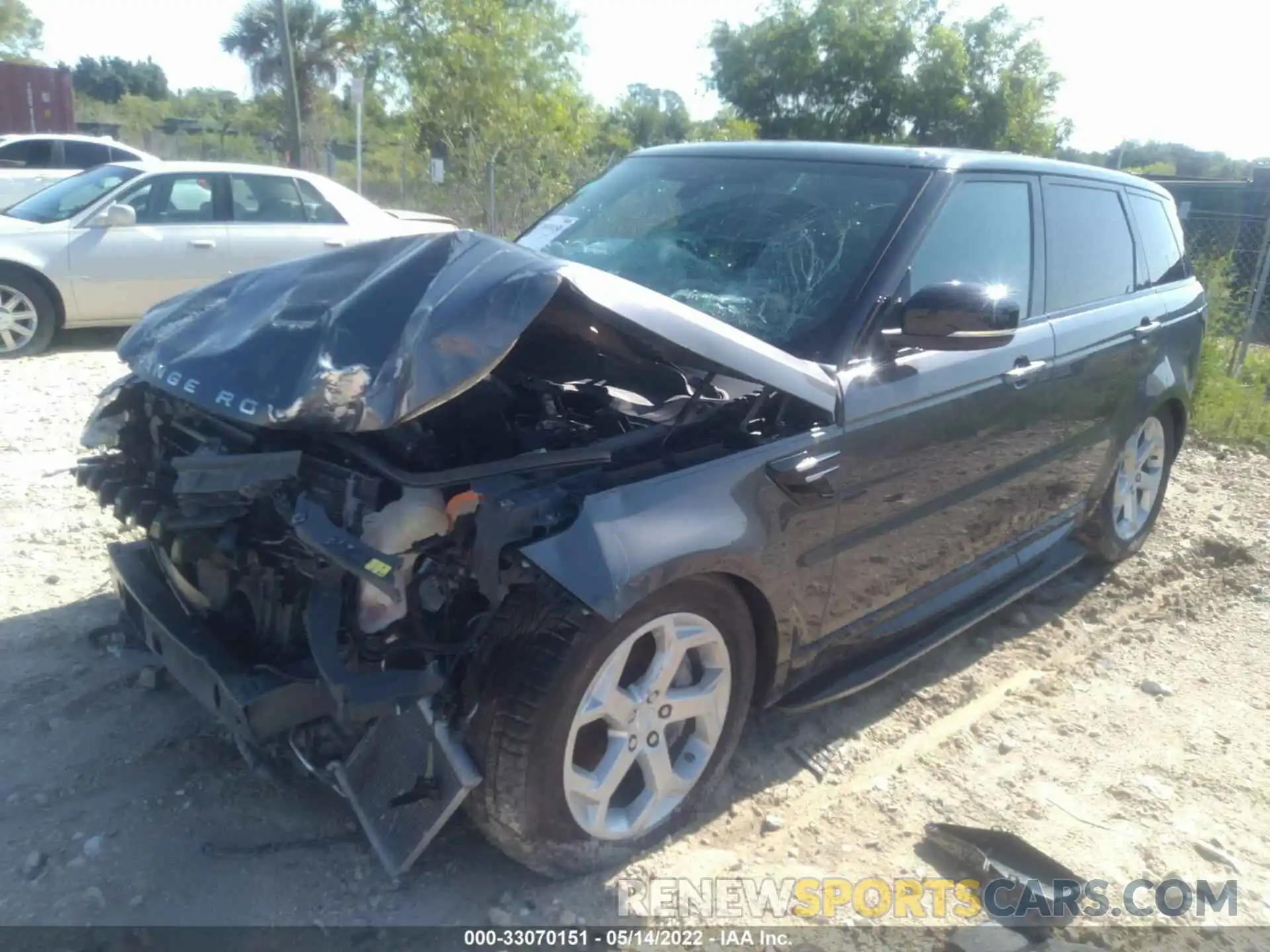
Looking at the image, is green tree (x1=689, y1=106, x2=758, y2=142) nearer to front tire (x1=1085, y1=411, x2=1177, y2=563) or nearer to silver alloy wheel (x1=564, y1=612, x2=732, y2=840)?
front tire (x1=1085, y1=411, x2=1177, y2=563)

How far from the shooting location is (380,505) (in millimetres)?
2533

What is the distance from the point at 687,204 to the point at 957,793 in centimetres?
221

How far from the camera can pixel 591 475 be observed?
2.65 metres

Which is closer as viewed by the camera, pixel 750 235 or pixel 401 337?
pixel 401 337

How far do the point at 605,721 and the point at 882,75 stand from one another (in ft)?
85.5

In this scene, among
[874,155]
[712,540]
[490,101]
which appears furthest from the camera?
[490,101]

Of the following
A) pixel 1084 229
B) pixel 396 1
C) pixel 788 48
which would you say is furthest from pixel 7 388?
pixel 788 48

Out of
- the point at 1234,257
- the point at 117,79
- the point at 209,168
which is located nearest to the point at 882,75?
the point at 1234,257

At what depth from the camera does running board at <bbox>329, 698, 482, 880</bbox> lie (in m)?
2.41

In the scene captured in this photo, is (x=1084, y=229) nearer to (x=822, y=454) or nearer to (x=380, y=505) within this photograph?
(x=822, y=454)

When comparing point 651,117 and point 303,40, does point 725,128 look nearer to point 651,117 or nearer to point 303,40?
point 651,117

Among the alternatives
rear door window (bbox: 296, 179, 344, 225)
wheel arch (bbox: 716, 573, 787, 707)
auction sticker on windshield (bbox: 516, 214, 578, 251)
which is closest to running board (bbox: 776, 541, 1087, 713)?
wheel arch (bbox: 716, 573, 787, 707)

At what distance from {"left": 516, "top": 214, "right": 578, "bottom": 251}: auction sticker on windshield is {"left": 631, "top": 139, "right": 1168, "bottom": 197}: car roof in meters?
0.47

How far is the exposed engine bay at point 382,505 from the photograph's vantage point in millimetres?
2416
